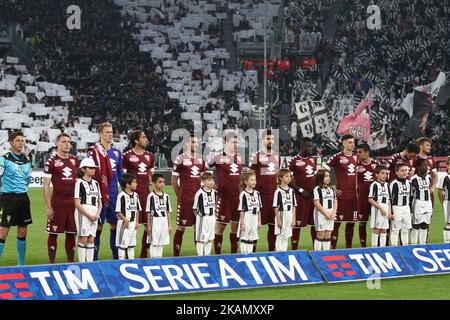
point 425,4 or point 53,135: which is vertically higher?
point 425,4

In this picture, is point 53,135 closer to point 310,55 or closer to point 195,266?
point 310,55

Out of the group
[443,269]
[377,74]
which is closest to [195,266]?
[443,269]

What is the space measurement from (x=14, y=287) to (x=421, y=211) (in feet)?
26.0

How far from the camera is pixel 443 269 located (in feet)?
42.4

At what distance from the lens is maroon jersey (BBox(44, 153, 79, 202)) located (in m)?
13.3

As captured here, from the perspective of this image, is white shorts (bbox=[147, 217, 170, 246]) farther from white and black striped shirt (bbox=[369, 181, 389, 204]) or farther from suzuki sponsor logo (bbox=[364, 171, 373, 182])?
suzuki sponsor logo (bbox=[364, 171, 373, 182])

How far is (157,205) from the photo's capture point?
13.5m

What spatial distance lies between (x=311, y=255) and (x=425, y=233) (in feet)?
14.1

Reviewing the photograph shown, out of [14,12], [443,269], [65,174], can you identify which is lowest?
[443,269]

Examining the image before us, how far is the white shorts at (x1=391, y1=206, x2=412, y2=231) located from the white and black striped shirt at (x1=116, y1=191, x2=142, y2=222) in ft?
14.6

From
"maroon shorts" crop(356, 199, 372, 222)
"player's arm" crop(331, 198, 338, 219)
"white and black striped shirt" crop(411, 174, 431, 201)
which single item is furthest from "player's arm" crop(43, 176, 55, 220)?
"white and black striped shirt" crop(411, 174, 431, 201)

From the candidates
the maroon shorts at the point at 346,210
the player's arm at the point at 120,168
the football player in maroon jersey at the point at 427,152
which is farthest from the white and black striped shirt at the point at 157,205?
the football player in maroon jersey at the point at 427,152

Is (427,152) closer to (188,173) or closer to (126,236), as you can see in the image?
(188,173)

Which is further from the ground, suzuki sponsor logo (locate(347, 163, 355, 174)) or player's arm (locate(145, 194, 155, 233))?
suzuki sponsor logo (locate(347, 163, 355, 174))
